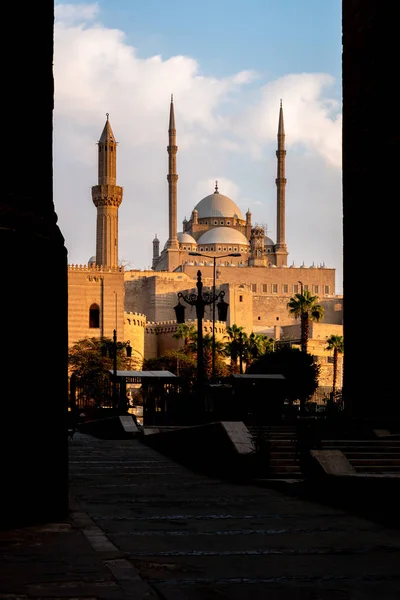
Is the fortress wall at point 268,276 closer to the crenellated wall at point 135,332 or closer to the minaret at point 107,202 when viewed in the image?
the crenellated wall at point 135,332

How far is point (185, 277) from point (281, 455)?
10512 cm

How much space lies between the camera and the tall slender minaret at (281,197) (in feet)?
393

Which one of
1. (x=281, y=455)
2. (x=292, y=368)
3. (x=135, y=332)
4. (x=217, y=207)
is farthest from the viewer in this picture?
(x=217, y=207)

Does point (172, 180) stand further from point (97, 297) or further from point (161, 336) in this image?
point (97, 297)

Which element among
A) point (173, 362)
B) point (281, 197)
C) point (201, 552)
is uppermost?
point (281, 197)

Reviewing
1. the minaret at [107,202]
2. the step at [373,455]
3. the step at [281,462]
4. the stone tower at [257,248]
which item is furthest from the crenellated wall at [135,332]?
the step at [373,455]

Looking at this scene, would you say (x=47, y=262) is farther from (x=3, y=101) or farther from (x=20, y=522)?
(x=20, y=522)

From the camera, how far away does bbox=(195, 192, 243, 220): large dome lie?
483 feet

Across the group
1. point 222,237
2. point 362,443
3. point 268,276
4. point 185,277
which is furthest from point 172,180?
point 362,443

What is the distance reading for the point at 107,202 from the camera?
91.0 m

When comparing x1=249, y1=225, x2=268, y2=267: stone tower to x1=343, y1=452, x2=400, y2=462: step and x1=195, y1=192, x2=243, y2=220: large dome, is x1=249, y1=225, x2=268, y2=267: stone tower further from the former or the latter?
x1=343, y1=452, x2=400, y2=462: step

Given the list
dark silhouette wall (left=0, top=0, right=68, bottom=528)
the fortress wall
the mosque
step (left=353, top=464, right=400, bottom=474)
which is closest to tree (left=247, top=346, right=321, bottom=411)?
the mosque

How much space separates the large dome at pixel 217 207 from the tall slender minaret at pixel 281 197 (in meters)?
14.2

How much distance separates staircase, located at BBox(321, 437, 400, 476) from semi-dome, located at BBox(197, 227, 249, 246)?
123 m
